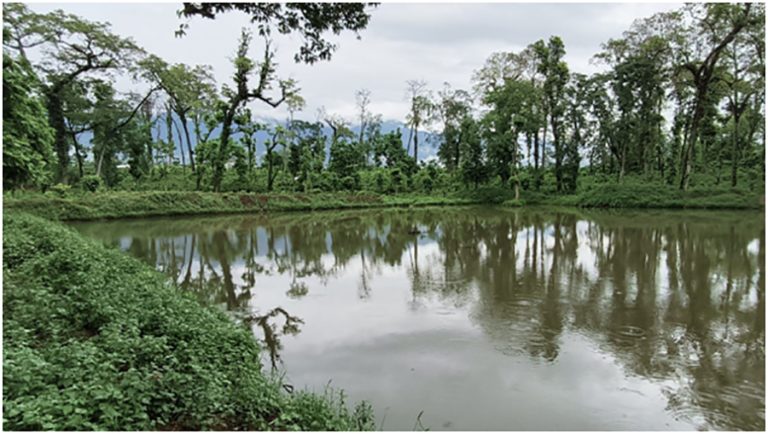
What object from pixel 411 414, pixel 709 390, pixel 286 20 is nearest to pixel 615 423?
pixel 709 390

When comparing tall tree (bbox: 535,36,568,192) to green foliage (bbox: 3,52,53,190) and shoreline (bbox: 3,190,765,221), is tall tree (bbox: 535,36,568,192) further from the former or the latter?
green foliage (bbox: 3,52,53,190)

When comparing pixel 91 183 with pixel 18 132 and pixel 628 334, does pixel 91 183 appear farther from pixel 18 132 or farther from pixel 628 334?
pixel 628 334

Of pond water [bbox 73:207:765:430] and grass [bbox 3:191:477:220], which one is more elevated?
grass [bbox 3:191:477:220]

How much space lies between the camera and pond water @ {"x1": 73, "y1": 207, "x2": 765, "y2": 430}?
13.2 feet

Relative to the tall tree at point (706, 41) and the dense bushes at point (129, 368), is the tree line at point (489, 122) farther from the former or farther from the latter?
the dense bushes at point (129, 368)

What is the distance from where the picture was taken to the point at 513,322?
20.6 ft

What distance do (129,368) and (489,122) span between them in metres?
30.7

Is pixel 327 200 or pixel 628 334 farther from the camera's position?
pixel 327 200

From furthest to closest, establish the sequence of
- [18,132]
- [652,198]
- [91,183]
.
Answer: [652,198] → [91,183] → [18,132]

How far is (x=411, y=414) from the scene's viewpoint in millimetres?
3859

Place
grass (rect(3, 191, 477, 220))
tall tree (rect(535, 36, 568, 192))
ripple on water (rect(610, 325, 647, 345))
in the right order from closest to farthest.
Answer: ripple on water (rect(610, 325, 647, 345)), grass (rect(3, 191, 477, 220)), tall tree (rect(535, 36, 568, 192))

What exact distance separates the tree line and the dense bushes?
66.1 ft

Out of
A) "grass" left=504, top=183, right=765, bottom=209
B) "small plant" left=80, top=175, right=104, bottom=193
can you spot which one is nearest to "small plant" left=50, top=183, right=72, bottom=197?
"small plant" left=80, top=175, right=104, bottom=193

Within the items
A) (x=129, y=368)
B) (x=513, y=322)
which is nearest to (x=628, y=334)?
(x=513, y=322)
